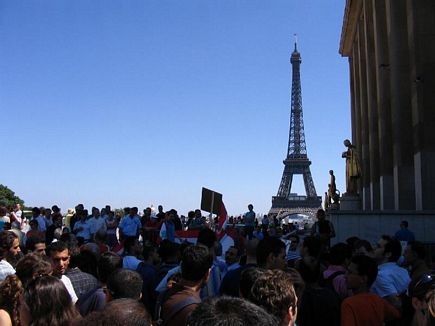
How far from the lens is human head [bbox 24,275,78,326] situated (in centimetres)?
363

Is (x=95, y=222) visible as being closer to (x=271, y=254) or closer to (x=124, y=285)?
(x=271, y=254)

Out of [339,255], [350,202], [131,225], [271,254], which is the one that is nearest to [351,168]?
[350,202]

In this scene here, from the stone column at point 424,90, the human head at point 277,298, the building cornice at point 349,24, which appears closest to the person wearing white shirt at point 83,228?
the stone column at point 424,90

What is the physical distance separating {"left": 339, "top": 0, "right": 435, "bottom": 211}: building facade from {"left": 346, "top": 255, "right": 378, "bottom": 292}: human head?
16.0m

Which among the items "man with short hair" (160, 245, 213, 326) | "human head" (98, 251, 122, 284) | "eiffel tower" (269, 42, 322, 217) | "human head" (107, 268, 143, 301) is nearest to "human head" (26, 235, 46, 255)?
"human head" (98, 251, 122, 284)

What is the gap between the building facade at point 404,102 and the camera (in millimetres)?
20953

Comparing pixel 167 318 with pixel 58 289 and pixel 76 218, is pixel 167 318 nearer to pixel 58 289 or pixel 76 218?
pixel 58 289

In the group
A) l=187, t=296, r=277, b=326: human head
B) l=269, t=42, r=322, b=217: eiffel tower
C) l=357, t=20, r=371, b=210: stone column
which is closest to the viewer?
l=187, t=296, r=277, b=326: human head

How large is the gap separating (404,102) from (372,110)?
30.0 ft

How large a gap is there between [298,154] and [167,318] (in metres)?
122

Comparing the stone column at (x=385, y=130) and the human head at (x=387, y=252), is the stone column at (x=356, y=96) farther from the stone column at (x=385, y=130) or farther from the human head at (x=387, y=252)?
the human head at (x=387, y=252)

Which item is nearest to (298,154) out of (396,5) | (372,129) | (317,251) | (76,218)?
(372,129)

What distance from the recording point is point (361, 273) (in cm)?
558

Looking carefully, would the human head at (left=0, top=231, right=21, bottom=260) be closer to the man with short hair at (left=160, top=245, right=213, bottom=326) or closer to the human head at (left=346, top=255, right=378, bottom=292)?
the man with short hair at (left=160, top=245, right=213, bottom=326)
